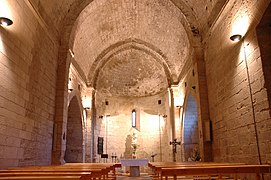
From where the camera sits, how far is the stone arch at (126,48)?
1436cm

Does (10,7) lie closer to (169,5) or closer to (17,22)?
(17,22)

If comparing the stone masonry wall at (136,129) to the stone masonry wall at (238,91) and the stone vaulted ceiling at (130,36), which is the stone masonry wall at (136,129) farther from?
the stone masonry wall at (238,91)

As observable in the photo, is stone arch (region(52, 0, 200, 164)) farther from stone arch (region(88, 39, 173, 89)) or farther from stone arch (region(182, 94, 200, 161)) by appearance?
stone arch (region(88, 39, 173, 89))

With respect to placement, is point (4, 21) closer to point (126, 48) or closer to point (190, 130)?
point (190, 130)

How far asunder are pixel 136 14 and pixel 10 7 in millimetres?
7586

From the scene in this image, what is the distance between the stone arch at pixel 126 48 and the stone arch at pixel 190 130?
2887mm

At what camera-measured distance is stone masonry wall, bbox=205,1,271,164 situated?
5.02 metres

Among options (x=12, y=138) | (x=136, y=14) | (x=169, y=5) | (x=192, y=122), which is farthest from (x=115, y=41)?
(x=12, y=138)

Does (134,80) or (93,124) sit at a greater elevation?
(134,80)

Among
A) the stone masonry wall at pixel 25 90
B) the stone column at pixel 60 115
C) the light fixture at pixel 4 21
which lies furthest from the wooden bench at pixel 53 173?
the stone column at pixel 60 115

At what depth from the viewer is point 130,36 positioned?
14.3 m

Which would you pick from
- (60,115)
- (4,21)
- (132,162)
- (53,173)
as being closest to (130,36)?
(60,115)

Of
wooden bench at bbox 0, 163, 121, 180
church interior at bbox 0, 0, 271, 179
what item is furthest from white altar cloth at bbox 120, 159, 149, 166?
wooden bench at bbox 0, 163, 121, 180

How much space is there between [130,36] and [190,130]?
6257mm
